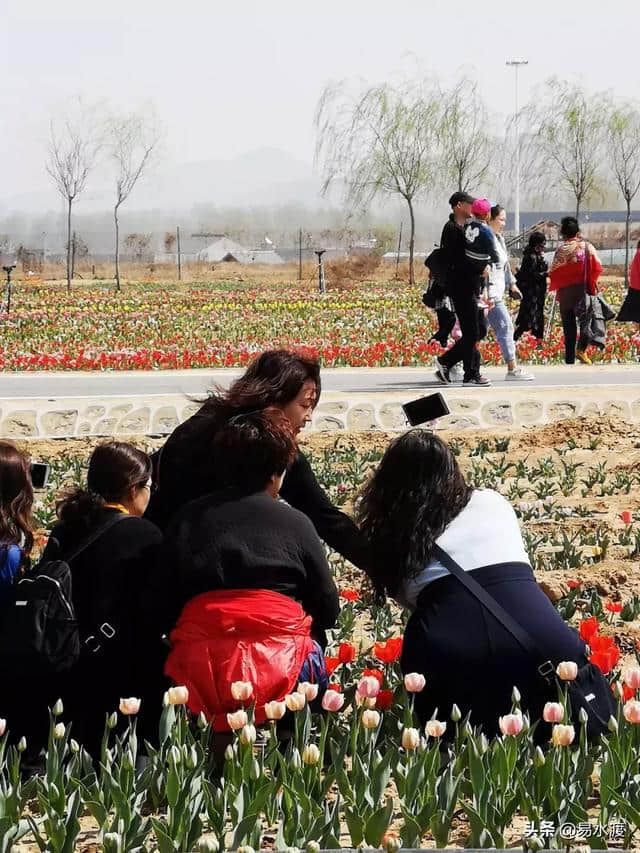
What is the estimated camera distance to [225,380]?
44.0 ft

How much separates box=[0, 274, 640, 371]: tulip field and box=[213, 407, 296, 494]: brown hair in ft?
11.0

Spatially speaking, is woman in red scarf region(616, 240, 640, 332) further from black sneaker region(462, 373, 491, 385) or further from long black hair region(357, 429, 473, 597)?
long black hair region(357, 429, 473, 597)

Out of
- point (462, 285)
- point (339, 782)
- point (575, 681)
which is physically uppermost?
point (462, 285)

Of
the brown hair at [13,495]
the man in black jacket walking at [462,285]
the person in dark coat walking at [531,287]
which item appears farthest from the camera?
the person in dark coat walking at [531,287]

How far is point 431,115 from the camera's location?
5162 cm

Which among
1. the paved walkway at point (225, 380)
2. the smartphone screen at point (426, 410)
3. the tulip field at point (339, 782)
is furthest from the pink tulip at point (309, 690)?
the paved walkway at point (225, 380)

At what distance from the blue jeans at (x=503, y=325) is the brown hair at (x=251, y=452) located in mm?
8145

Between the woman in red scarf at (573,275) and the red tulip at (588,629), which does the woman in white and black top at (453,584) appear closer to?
the red tulip at (588,629)

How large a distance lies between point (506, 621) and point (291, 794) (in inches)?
34.8

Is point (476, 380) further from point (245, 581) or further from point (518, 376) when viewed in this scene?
point (245, 581)

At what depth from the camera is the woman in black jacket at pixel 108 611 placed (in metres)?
4.05

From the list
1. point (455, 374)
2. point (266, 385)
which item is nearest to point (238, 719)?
point (266, 385)

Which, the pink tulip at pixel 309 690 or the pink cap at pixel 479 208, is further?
the pink cap at pixel 479 208

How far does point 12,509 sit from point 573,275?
35.6 ft
